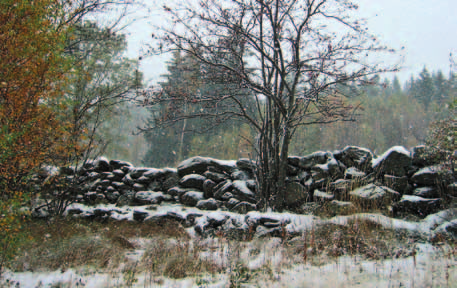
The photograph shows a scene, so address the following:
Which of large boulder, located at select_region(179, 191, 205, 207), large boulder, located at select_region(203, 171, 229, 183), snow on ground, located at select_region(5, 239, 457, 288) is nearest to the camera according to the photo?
snow on ground, located at select_region(5, 239, 457, 288)

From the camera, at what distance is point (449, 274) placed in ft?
8.16

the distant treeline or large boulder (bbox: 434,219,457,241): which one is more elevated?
the distant treeline

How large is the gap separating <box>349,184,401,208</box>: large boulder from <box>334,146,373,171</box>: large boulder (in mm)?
589

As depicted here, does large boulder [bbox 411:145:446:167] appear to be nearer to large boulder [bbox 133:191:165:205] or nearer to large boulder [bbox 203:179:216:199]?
large boulder [bbox 203:179:216:199]

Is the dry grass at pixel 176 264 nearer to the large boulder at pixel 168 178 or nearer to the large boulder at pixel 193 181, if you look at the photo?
the large boulder at pixel 193 181

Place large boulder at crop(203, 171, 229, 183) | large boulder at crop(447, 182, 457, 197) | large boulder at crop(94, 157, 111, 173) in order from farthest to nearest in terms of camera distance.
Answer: large boulder at crop(94, 157, 111, 173) < large boulder at crop(203, 171, 229, 183) < large boulder at crop(447, 182, 457, 197)

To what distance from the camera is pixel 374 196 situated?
457cm

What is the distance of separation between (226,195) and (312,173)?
6.30 ft

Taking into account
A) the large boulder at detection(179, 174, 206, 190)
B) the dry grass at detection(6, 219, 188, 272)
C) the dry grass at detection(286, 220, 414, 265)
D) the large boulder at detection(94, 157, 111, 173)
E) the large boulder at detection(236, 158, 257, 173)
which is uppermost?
the large boulder at detection(236, 158, 257, 173)

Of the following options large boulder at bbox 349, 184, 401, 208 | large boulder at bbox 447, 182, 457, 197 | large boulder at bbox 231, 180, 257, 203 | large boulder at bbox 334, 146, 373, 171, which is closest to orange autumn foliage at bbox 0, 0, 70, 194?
large boulder at bbox 231, 180, 257, 203

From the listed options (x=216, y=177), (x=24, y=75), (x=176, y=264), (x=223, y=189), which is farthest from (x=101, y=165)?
(x=176, y=264)

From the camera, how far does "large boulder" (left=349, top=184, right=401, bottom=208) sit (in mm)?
4555

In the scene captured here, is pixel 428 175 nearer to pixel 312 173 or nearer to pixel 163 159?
pixel 312 173

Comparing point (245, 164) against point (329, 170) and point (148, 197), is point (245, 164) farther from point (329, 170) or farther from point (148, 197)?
point (148, 197)
